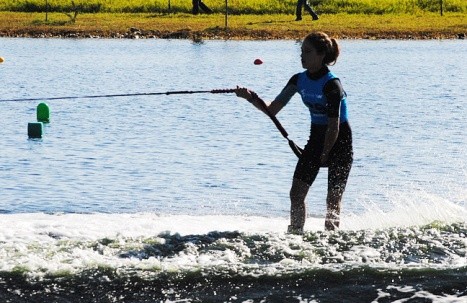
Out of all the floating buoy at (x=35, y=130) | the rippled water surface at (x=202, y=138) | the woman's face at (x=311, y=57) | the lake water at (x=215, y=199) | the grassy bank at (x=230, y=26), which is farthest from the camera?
the grassy bank at (x=230, y=26)

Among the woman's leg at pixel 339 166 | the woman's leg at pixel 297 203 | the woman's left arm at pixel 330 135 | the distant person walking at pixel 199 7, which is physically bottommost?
the distant person walking at pixel 199 7

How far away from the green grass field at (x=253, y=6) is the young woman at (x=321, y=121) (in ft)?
161

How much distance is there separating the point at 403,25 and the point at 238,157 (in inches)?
1445

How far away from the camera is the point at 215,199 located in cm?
1241

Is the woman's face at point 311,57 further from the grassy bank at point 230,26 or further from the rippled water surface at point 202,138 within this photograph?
the grassy bank at point 230,26

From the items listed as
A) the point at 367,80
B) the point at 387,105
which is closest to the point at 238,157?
the point at 387,105

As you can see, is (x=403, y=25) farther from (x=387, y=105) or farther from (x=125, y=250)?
(x=125, y=250)

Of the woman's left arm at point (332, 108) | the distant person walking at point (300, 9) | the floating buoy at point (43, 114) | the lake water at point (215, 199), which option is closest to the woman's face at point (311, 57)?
the woman's left arm at point (332, 108)

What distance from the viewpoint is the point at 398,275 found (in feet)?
27.9

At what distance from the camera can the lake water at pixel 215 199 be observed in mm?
8344

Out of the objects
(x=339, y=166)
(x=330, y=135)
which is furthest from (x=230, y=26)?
(x=330, y=135)

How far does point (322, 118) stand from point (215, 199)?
3.55 m

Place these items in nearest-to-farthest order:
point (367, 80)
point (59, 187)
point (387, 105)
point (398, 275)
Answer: point (398, 275)
point (59, 187)
point (387, 105)
point (367, 80)

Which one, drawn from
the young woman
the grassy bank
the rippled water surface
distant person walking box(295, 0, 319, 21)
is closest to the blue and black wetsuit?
the young woman
